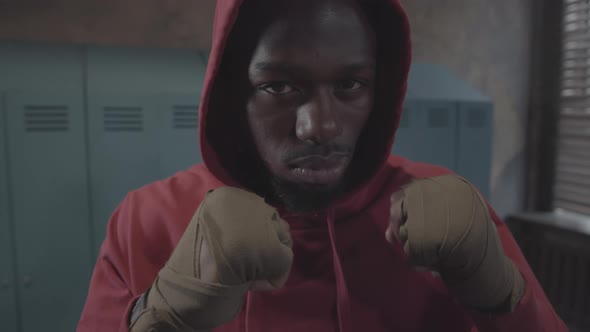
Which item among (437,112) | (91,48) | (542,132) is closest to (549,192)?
(542,132)

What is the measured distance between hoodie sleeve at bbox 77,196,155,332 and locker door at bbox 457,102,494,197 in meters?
1.76

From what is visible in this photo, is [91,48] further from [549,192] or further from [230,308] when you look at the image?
[549,192]


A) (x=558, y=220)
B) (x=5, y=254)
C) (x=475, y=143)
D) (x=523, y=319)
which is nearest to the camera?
(x=523, y=319)

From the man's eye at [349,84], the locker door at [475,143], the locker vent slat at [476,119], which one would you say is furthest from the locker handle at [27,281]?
the locker vent slat at [476,119]

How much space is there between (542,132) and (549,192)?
428mm

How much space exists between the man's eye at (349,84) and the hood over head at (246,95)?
140mm

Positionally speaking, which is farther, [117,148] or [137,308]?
[117,148]

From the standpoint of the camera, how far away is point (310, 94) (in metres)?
0.72

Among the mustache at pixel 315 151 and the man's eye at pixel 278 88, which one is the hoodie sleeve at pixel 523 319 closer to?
the mustache at pixel 315 151

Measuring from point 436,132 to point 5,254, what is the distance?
2.00 meters

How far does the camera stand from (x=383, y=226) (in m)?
0.88

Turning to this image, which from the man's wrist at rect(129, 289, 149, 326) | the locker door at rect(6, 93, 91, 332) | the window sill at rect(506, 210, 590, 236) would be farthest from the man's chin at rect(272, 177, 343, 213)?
the window sill at rect(506, 210, 590, 236)

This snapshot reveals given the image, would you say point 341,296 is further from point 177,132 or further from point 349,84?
point 177,132

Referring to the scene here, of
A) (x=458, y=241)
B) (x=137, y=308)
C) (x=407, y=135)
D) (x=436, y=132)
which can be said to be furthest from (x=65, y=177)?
(x=436, y=132)
